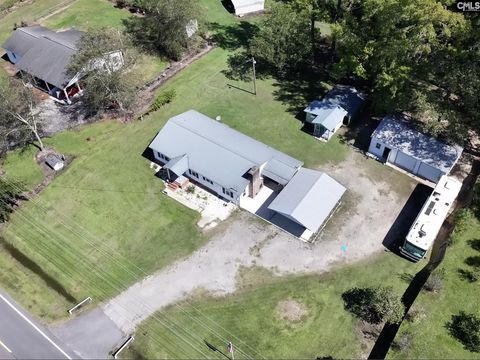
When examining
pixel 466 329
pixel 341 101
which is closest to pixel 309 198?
pixel 341 101

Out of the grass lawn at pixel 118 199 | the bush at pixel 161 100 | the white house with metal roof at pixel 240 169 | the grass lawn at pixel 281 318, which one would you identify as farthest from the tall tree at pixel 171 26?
the grass lawn at pixel 281 318

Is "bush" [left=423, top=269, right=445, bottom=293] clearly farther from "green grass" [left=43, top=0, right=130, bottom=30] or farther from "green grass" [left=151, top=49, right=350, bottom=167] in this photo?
"green grass" [left=43, top=0, right=130, bottom=30]

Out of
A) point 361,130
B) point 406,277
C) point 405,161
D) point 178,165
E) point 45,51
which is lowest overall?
point 406,277

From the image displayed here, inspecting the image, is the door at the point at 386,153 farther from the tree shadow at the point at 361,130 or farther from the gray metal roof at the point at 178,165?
the gray metal roof at the point at 178,165

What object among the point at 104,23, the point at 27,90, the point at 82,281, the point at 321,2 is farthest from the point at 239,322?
the point at 104,23

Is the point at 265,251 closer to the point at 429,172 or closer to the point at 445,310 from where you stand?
the point at 445,310

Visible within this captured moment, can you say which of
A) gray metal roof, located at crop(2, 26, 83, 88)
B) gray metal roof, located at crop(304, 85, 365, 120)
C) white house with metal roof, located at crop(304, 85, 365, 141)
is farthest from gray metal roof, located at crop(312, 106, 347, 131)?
gray metal roof, located at crop(2, 26, 83, 88)

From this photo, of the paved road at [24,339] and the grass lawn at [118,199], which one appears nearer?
the paved road at [24,339]
